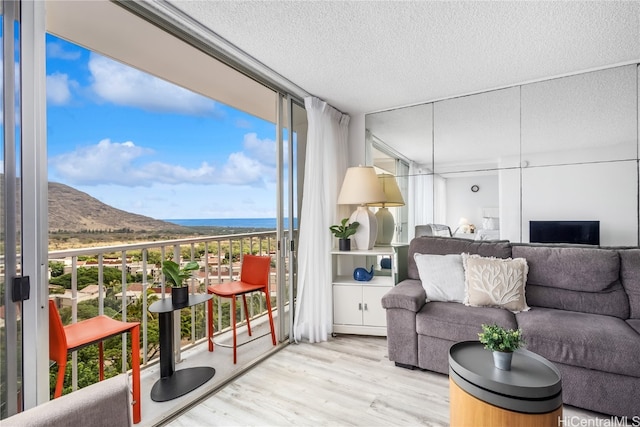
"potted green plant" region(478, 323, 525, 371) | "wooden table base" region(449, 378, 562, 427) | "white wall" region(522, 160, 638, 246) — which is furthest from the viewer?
"white wall" region(522, 160, 638, 246)

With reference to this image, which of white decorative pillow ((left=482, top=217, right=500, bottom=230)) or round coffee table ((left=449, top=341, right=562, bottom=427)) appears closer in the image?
round coffee table ((left=449, top=341, right=562, bottom=427))

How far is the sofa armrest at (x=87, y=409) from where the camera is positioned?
760 millimetres

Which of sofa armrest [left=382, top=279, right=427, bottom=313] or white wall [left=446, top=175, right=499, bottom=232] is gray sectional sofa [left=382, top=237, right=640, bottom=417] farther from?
white wall [left=446, top=175, right=499, bottom=232]

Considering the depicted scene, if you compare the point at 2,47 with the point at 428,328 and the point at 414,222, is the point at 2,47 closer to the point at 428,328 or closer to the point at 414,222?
the point at 428,328

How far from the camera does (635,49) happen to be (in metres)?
2.19

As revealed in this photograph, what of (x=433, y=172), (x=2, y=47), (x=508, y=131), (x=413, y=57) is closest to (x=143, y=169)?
(x=2, y=47)

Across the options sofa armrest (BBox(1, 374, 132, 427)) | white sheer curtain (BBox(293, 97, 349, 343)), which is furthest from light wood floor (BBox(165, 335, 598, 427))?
sofa armrest (BBox(1, 374, 132, 427))

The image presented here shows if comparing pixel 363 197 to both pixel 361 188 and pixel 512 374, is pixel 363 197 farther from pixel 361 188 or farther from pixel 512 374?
pixel 512 374

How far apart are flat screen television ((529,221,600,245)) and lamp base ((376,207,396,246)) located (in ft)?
4.25

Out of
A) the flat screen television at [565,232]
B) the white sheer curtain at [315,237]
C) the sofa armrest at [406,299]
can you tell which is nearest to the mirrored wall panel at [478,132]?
the flat screen television at [565,232]

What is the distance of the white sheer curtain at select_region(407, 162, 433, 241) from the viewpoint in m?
3.18

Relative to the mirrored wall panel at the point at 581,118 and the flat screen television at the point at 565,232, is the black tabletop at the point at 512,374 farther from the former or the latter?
the mirrored wall panel at the point at 581,118

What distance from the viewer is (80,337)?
1.51m

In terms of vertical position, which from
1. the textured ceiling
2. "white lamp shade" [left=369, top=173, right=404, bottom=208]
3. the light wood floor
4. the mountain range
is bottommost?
the light wood floor
